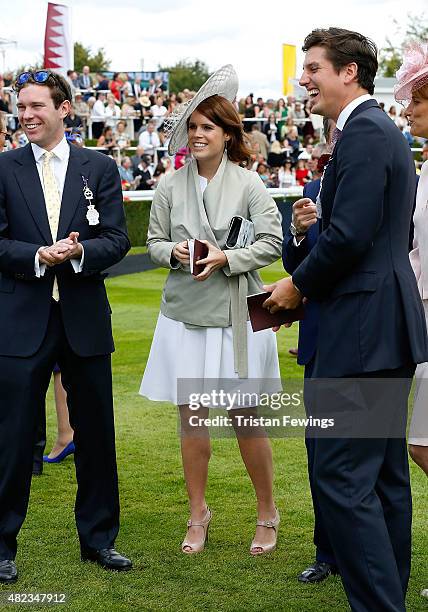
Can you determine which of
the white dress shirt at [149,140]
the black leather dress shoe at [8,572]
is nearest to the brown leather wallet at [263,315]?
the black leather dress shoe at [8,572]

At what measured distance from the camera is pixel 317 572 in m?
4.14

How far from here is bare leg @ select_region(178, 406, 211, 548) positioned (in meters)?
4.56

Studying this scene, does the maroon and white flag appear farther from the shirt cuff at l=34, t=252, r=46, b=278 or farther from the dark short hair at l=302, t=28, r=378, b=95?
the dark short hair at l=302, t=28, r=378, b=95

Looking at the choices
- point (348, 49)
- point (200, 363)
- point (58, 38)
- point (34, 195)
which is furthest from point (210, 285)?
point (58, 38)

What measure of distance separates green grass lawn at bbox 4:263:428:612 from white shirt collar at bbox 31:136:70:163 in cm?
178

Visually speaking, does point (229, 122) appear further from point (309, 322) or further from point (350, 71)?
point (350, 71)

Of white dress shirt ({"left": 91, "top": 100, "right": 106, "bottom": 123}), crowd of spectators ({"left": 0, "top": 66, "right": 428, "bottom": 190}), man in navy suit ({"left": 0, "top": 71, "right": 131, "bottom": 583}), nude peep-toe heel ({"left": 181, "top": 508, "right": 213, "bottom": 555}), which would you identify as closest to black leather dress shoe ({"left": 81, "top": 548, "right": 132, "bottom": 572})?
man in navy suit ({"left": 0, "top": 71, "right": 131, "bottom": 583})

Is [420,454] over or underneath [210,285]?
underneath

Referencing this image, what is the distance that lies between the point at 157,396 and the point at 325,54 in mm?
1890

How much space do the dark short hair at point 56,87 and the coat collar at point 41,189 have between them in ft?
0.76

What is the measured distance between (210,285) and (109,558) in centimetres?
129

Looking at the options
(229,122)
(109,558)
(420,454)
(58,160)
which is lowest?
(109,558)

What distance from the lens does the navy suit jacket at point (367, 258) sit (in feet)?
10.2

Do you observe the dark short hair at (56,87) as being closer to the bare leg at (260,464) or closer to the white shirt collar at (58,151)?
the white shirt collar at (58,151)
